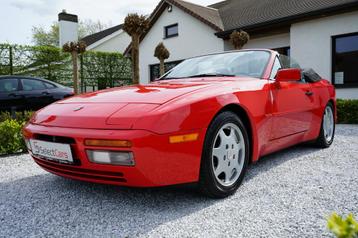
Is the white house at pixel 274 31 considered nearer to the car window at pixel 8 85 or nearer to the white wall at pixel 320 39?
the white wall at pixel 320 39

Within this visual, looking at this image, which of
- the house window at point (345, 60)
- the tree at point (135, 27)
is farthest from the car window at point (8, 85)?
the house window at point (345, 60)

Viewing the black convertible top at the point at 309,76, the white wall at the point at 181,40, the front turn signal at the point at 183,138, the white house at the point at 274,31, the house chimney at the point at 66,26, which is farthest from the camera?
the house chimney at the point at 66,26

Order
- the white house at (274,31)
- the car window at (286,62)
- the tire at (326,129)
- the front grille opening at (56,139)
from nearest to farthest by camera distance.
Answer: the front grille opening at (56,139) → the car window at (286,62) → the tire at (326,129) → the white house at (274,31)

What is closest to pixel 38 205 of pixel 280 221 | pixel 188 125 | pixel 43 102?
pixel 188 125

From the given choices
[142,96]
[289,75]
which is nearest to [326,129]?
[289,75]

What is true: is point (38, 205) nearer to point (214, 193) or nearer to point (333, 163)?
point (214, 193)

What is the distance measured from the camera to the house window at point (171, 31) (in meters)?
16.0

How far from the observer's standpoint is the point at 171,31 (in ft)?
53.7

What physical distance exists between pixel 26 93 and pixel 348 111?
7.61 metres

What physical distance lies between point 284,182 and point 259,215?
833mm

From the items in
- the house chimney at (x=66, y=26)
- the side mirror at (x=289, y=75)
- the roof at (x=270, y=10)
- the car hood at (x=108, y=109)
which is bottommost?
the car hood at (x=108, y=109)

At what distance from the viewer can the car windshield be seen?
3352mm

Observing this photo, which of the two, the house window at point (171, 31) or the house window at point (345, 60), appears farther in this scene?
the house window at point (171, 31)

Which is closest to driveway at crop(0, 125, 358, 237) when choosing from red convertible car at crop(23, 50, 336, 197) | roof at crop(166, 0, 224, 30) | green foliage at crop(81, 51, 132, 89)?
red convertible car at crop(23, 50, 336, 197)
